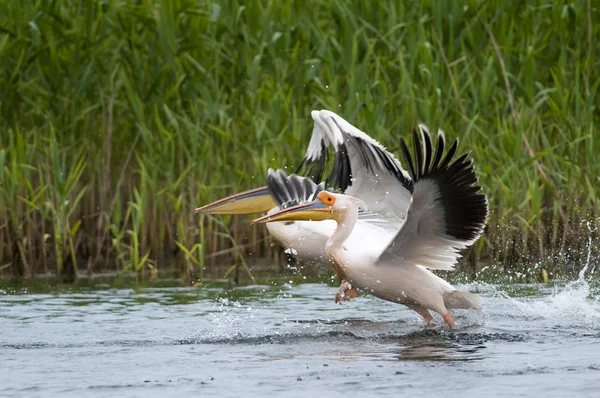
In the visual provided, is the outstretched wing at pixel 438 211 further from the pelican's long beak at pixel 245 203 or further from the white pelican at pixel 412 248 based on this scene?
the pelican's long beak at pixel 245 203

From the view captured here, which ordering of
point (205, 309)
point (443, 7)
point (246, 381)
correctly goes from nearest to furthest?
1. point (246, 381)
2. point (205, 309)
3. point (443, 7)

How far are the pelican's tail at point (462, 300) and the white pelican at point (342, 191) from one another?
2.13ft

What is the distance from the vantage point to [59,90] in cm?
936

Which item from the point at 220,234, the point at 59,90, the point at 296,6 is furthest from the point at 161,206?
the point at 296,6

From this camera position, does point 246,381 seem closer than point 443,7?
Yes

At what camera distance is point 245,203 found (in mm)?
8008

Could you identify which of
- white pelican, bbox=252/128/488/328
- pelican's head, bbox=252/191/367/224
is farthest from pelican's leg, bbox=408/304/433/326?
pelican's head, bbox=252/191/367/224

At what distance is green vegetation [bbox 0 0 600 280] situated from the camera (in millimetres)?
8539

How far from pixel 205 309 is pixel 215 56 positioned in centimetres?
292

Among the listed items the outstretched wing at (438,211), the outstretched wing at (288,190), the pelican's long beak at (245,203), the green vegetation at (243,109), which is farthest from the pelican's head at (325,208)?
the green vegetation at (243,109)

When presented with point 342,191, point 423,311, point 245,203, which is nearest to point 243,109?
point 245,203

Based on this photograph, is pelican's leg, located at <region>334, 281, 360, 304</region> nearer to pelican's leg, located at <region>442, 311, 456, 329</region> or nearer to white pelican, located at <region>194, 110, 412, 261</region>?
white pelican, located at <region>194, 110, 412, 261</region>

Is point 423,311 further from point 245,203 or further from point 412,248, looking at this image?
point 245,203

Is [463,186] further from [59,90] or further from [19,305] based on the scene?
[59,90]
